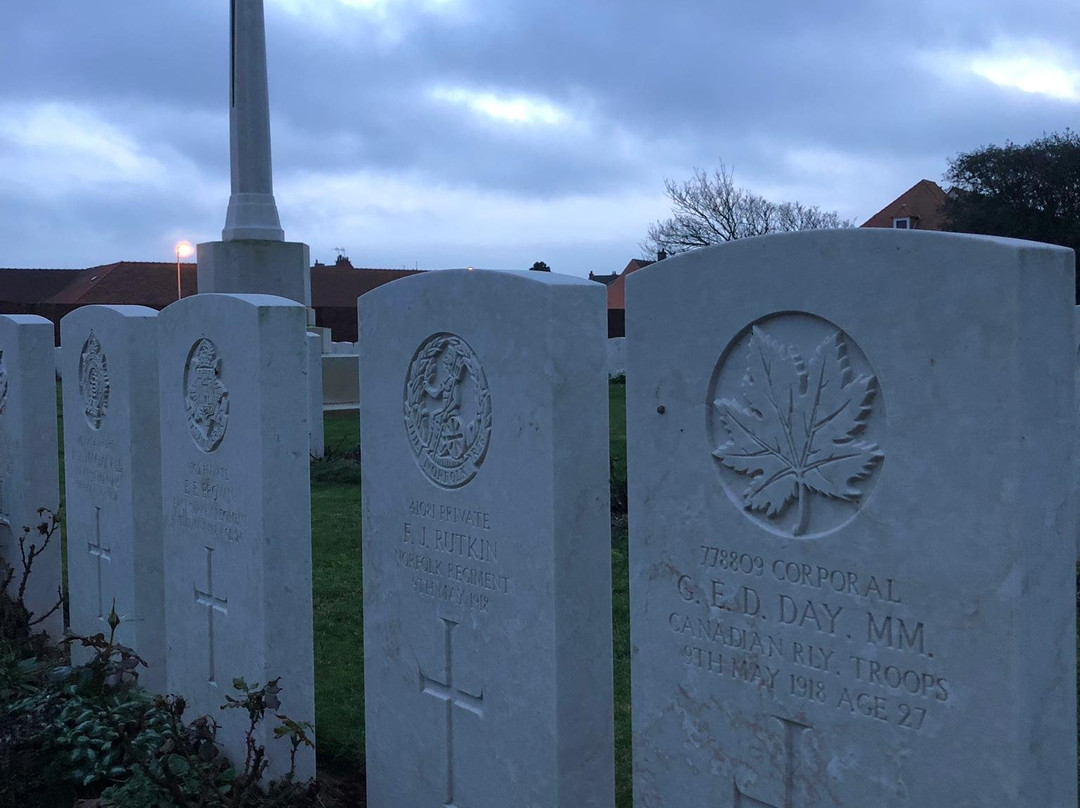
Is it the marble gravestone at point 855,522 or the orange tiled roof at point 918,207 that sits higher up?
the orange tiled roof at point 918,207

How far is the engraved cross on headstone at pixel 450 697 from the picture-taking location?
11.2ft

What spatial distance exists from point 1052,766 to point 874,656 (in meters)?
0.39

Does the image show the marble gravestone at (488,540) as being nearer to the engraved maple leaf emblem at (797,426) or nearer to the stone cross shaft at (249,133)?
the engraved maple leaf emblem at (797,426)

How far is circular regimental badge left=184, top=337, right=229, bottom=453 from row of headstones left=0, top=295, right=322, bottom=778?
10 millimetres

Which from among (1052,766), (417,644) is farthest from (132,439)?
(1052,766)

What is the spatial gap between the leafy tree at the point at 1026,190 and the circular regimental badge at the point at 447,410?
2997cm

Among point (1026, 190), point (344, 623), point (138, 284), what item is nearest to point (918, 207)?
point (1026, 190)

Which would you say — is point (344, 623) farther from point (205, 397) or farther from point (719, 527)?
point (719, 527)

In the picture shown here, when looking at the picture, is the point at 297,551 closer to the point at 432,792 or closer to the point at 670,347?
the point at 432,792

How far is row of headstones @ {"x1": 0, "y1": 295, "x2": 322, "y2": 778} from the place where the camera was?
4.10m

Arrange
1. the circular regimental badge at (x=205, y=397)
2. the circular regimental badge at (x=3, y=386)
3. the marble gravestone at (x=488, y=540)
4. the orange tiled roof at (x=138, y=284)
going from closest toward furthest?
the marble gravestone at (x=488, y=540), the circular regimental badge at (x=205, y=397), the circular regimental badge at (x=3, y=386), the orange tiled roof at (x=138, y=284)

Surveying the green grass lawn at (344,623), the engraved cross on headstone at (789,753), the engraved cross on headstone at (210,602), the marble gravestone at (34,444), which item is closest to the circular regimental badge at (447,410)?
the engraved cross on headstone at (789,753)

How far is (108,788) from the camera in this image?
391 cm

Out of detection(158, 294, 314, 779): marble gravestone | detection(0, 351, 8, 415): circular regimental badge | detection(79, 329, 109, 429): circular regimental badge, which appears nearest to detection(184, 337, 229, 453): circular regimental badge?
detection(158, 294, 314, 779): marble gravestone
